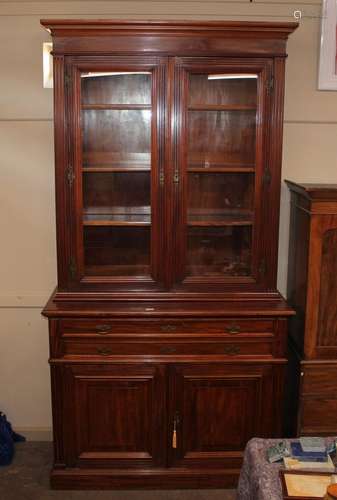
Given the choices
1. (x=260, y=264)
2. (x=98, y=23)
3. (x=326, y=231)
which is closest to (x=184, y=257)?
(x=260, y=264)

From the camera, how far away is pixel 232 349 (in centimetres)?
286

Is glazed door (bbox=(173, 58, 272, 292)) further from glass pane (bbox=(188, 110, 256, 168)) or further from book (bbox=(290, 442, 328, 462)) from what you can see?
book (bbox=(290, 442, 328, 462))

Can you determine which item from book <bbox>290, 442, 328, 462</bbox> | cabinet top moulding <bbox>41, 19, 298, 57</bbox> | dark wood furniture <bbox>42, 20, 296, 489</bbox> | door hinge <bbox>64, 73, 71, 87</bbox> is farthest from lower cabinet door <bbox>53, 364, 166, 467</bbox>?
cabinet top moulding <bbox>41, 19, 298, 57</bbox>

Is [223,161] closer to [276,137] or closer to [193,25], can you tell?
[276,137]

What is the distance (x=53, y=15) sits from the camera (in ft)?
10.0

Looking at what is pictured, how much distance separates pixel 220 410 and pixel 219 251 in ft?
2.58

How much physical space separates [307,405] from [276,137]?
130cm

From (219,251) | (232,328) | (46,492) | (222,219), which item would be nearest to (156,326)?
(232,328)

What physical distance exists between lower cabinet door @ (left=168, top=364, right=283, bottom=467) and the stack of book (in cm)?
69

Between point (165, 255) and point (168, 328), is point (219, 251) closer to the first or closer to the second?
point (165, 255)

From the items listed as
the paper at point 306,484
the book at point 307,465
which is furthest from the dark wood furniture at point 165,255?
→ the paper at point 306,484

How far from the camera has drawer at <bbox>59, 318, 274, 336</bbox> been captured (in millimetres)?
2822

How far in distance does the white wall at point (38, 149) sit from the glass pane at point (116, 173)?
41 cm

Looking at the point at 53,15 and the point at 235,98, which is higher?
the point at 53,15
